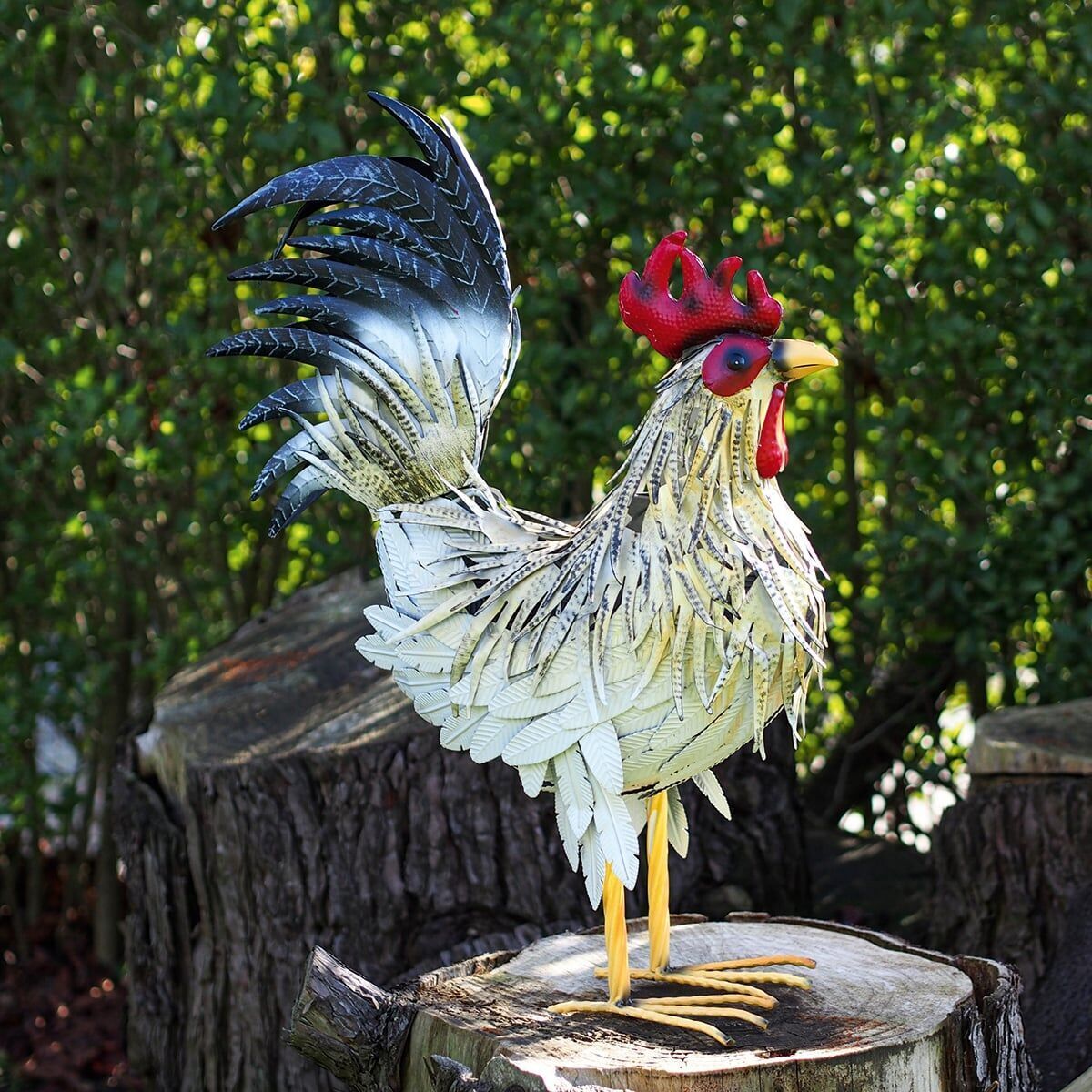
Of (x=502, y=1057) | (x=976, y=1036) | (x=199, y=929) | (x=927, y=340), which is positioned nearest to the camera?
(x=502, y=1057)

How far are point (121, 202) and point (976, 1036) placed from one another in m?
3.55

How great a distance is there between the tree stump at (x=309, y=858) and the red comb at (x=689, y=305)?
142 cm

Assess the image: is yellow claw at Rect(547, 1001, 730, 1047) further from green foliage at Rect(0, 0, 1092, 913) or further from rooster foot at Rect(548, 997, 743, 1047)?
green foliage at Rect(0, 0, 1092, 913)

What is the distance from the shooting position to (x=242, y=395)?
4680 millimetres

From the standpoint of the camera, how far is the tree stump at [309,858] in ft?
11.2

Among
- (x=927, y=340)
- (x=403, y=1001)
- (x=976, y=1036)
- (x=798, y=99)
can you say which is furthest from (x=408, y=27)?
(x=976, y=1036)

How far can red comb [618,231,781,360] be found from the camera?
2.28 meters

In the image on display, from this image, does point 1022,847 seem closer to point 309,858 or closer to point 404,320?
point 309,858

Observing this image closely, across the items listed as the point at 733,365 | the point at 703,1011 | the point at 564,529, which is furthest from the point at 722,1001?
the point at 733,365

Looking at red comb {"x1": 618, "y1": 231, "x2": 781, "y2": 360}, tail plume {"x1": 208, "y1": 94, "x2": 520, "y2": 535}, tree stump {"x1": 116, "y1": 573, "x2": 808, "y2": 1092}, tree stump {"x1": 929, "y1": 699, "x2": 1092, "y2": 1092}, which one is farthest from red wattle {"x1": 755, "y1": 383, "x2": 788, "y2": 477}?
tree stump {"x1": 929, "y1": 699, "x2": 1092, "y2": 1092}

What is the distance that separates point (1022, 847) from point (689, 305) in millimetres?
1951

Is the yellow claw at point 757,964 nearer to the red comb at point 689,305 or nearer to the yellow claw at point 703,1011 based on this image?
the yellow claw at point 703,1011

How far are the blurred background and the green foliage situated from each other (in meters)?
0.01

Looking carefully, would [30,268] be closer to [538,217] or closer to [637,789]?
[538,217]
